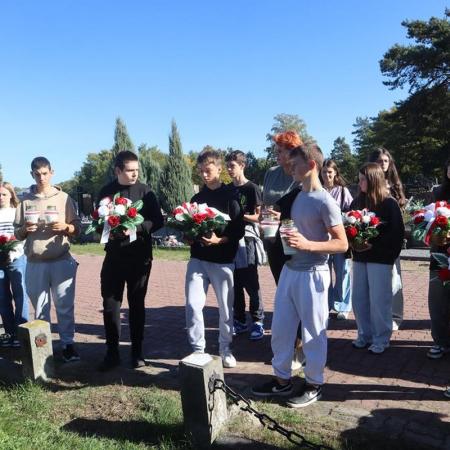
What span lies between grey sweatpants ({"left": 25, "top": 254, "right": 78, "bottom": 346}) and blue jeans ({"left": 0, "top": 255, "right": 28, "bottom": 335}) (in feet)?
3.02

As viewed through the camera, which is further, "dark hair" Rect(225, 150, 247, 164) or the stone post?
"dark hair" Rect(225, 150, 247, 164)

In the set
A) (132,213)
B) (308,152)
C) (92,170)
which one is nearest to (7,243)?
(132,213)

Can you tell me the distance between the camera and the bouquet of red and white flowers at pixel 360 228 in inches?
178

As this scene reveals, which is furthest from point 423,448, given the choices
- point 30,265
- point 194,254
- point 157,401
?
point 30,265

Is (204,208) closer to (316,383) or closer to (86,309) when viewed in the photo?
(316,383)

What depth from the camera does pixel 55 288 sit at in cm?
482

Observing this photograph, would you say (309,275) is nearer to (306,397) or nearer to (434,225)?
(306,397)

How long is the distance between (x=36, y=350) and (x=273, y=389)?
236 centimetres

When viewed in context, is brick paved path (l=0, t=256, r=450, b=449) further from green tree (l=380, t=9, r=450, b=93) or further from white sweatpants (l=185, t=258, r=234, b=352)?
green tree (l=380, t=9, r=450, b=93)

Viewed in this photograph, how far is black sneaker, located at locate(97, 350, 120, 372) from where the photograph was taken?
15.0ft

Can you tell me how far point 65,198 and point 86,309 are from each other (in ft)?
11.7

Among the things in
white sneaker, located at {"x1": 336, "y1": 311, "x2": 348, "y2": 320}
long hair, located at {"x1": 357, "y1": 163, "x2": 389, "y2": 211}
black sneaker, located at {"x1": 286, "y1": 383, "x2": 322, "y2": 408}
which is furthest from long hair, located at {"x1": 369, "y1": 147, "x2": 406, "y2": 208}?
black sneaker, located at {"x1": 286, "y1": 383, "x2": 322, "y2": 408}

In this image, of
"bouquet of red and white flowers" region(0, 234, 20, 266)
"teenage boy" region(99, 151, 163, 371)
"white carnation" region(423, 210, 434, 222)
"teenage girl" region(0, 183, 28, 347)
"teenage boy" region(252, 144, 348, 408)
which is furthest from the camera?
"teenage girl" region(0, 183, 28, 347)

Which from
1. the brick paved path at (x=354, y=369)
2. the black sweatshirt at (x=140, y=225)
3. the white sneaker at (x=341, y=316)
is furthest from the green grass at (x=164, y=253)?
the black sweatshirt at (x=140, y=225)
